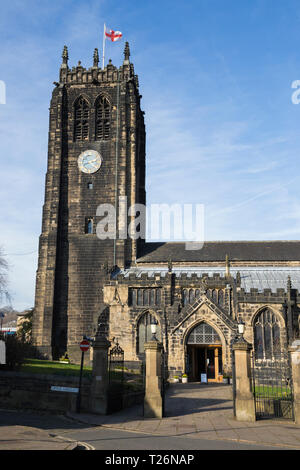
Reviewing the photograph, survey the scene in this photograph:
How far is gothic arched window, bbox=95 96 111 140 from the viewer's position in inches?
1789

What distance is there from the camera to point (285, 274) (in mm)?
38812

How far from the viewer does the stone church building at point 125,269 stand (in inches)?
1318

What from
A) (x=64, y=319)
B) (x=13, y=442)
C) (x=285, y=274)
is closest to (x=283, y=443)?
(x=13, y=442)

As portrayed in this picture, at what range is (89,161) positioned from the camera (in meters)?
44.5

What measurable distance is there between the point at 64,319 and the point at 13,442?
2987cm

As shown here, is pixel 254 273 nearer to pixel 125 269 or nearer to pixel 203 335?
pixel 203 335

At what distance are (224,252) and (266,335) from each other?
1253 centimetres

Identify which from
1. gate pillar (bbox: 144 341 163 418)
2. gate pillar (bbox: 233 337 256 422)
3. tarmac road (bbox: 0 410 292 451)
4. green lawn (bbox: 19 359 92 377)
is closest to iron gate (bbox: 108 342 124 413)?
green lawn (bbox: 19 359 92 377)

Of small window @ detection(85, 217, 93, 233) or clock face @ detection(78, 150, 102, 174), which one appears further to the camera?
clock face @ detection(78, 150, 102, 174)

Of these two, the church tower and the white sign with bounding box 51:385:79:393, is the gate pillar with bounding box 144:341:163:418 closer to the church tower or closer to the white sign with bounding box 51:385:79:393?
the white sign with bounding box 51:385:79:393

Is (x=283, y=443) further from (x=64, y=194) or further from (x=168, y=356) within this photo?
(x=64, y=194)

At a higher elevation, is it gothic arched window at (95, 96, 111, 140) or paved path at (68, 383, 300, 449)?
gothic arched window at (95, 96, 111, 140)

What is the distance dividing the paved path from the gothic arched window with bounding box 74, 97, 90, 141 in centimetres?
3183

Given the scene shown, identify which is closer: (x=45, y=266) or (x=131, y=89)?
(x=45, y=266)
